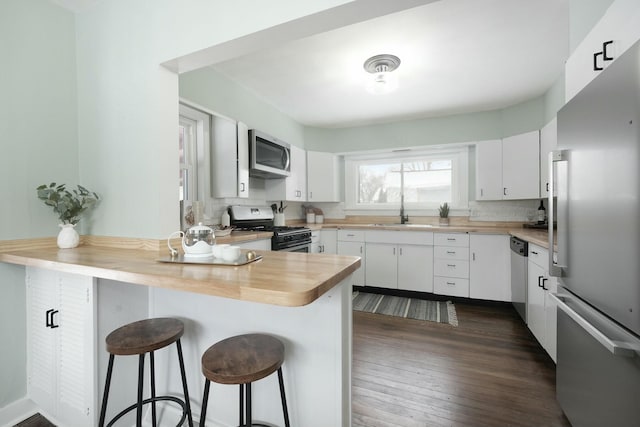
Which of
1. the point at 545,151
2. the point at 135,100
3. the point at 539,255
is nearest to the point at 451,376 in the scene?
the point at 539,255

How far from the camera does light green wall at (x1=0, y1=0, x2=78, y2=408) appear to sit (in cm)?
156

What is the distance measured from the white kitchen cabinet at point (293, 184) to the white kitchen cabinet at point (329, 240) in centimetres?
60

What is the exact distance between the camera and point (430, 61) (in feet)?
8.16

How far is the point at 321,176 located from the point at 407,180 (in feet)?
4.41

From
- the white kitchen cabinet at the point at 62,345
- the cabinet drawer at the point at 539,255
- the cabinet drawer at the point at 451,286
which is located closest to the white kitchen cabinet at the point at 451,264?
the cabinet drawer at the point at 451,286

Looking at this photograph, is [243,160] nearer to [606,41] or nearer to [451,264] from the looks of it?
[606,41]

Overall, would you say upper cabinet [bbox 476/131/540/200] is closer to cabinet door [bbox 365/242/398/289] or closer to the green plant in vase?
cabinet door [bbox 365/242/398/289]

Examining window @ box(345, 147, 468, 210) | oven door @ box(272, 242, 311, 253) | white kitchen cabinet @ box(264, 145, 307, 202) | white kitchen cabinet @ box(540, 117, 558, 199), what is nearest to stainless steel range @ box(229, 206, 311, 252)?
oven door @ box(272, 242, 311, 253)

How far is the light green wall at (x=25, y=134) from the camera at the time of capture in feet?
5.12

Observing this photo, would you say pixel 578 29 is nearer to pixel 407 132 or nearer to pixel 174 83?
pixel 174 83

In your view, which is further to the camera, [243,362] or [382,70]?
[382,70]

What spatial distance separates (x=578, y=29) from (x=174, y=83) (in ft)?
7.37

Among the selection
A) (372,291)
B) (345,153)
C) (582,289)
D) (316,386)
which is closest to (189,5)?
(316,386)

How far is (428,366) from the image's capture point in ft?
6.64
